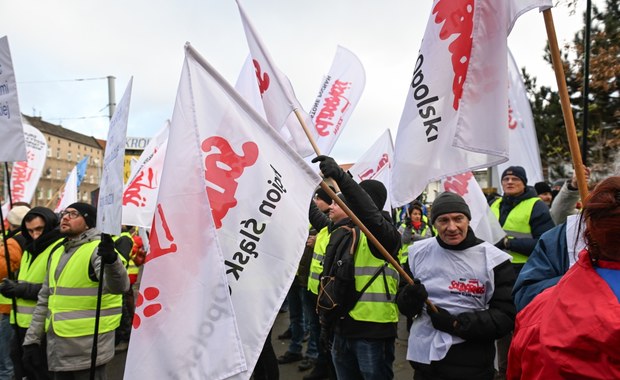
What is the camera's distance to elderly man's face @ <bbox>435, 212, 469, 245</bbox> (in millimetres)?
2562

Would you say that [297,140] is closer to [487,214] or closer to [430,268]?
[430,268]

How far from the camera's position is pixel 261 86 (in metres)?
2.99

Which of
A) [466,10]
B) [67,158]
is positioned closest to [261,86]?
[466,10]

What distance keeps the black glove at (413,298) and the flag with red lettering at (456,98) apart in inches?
20.6

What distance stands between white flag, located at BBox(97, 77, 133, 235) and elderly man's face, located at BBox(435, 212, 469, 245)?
6.69 feet

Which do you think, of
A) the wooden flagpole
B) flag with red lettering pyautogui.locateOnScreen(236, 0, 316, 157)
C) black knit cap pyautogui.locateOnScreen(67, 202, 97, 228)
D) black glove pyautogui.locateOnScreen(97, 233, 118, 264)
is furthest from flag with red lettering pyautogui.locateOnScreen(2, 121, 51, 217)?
the wooden flagpole

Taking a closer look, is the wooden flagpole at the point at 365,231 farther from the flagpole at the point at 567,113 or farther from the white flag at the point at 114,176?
the white flag at the point at 114,176

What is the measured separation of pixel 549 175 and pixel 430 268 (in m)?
18.0

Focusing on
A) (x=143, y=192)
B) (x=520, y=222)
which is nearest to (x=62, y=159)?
(x=143, y=192)

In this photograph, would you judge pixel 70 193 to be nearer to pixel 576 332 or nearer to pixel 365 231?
pixel 365 231

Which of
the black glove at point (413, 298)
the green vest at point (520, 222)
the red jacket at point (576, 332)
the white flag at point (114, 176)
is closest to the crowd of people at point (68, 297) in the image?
the white flag at point (114, 176)

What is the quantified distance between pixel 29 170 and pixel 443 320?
7.87m

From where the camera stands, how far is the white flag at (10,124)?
3.72 meters

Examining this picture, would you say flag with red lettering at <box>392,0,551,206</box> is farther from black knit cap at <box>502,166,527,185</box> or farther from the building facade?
the building facade
